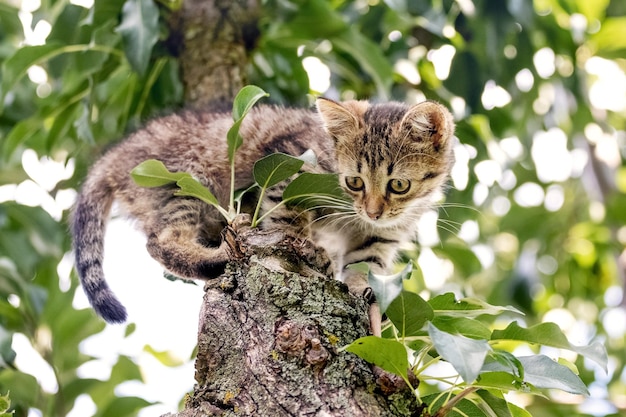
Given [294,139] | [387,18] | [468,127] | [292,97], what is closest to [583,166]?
[468,127]

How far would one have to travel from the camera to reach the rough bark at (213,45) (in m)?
3.41

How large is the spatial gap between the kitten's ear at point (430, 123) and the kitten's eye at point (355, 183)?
1.01 feet

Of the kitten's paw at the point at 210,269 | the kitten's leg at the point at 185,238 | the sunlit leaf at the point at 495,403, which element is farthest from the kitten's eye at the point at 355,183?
the sunlit leaf at the point at 495,403

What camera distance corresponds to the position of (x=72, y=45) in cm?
354

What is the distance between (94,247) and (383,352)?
1851 mm

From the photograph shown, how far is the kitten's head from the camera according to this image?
10.7ft

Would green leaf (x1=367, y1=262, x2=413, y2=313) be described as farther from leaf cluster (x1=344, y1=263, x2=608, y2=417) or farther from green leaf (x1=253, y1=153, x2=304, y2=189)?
green leaf (x1=253, y1=153, x2=304, y2=189)

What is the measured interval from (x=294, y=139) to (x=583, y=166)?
2.78 metres

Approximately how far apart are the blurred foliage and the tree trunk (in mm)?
1265

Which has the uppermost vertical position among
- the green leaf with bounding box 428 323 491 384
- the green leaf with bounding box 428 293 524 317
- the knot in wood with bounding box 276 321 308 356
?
the green leaf with bounding box 428 323 491 384

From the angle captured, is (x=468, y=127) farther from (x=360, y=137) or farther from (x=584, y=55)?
(x=584, y=55)

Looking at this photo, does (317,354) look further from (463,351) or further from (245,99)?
(245,99)

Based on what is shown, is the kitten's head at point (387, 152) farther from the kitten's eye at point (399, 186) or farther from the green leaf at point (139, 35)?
the green leaf at point (139, 35)

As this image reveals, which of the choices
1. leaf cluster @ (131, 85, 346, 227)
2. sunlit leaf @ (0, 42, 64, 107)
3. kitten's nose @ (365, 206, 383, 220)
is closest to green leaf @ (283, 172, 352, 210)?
leaf cluster @ (131, 85, 346, 227)
